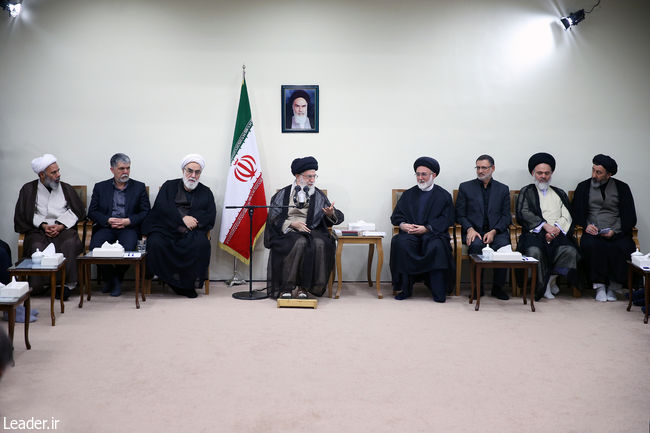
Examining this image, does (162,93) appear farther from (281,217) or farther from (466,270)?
(466,270)

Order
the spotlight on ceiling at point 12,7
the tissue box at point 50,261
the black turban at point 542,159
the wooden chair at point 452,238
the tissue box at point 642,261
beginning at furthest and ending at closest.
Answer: the black turban at point 542,159
the spotlight on ceiling at point 12,7
the wooden chair at point 452,238
the tissue box at point 642,261
the tissue box at point 50,261

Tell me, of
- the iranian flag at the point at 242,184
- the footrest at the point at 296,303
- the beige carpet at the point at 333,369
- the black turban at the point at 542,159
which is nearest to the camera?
the beige carpet at the point at 333,369

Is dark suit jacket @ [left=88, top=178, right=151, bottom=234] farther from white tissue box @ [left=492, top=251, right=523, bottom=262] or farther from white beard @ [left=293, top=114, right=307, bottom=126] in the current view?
white tissue box @ [left=492, top=251, right=523, bottom=262]

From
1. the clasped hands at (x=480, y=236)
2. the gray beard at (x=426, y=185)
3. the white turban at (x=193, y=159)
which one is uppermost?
the white turban at (x=193, y=159)

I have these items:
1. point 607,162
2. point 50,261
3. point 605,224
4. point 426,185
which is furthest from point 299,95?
point 605,224

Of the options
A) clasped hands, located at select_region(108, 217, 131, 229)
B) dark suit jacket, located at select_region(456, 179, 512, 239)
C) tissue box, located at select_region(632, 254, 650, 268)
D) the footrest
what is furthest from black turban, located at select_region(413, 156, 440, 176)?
clasped hands, located at select_region(108, 217, 131, 229)

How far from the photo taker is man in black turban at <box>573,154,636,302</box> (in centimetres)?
574

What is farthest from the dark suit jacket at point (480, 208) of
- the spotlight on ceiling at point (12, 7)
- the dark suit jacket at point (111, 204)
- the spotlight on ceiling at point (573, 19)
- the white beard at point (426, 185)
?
the spotlight on ceiling at point (12, 7)

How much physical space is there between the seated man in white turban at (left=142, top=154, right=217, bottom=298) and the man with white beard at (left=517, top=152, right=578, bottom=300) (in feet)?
10.1

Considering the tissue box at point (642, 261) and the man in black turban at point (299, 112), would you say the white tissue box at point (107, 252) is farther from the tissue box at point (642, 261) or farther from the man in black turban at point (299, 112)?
the tissue box at point (642, 261)

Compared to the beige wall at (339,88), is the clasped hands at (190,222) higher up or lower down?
lower down

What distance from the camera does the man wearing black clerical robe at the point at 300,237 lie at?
5.57m

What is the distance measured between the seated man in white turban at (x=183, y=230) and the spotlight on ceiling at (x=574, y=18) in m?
4.02

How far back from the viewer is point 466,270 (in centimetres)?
656
